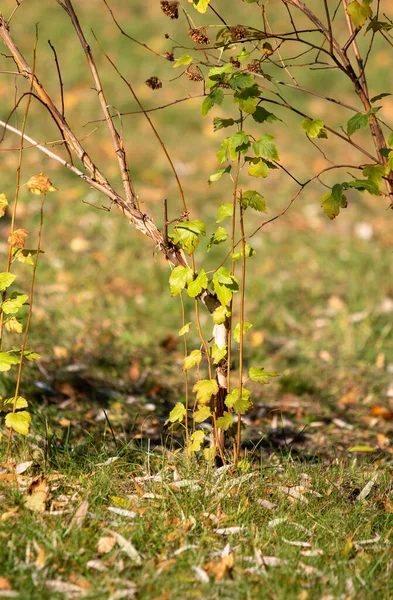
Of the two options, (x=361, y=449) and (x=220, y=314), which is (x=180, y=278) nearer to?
(x=220, y=314)

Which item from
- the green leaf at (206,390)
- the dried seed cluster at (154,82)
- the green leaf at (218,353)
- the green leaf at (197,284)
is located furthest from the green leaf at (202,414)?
the dried seed cluster at (154,82)

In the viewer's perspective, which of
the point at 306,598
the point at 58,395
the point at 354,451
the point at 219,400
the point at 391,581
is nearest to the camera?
the point at 306,598

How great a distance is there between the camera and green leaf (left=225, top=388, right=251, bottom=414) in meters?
2.38

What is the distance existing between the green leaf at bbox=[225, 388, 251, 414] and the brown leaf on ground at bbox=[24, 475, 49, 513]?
655 millimetres

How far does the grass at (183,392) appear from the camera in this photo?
205cm

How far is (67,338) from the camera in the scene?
13.9 feet

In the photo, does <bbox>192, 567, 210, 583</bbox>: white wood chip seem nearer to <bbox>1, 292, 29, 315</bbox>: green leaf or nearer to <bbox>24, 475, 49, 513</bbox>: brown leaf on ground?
<bbox>24, 475, 49, 513</bbox>: brown leaf on ground

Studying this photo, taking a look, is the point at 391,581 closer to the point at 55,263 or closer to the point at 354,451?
the point at 354,451

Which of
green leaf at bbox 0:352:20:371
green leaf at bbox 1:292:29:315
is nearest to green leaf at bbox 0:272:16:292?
green leaf at bbox 1:292:29:315

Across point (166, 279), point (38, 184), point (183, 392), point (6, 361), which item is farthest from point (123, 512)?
point (166, 279)

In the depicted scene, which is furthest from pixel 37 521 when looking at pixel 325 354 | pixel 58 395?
pixel 325 354

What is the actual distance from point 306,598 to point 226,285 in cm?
97

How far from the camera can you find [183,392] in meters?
3.86

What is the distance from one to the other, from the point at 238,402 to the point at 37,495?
705 mm
